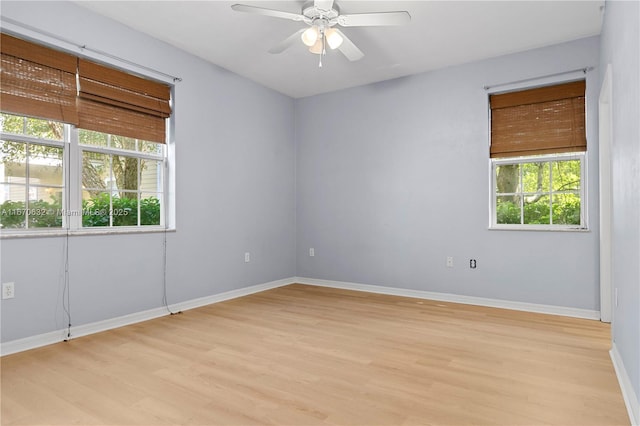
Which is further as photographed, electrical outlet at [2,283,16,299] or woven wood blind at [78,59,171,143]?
woven wood blind at [78,59,171,143]

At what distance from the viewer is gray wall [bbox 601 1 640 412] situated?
70.4 inches

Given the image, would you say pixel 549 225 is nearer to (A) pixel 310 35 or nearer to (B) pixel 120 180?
(A) pixel 310 35

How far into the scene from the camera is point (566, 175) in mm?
3936

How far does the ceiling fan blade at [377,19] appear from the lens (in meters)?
2.68

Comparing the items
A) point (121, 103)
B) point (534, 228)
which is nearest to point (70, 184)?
point (121, 103)

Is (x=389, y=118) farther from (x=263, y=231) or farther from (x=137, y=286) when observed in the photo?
(x=137, y=286)

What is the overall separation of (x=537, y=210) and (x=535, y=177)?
0.35m

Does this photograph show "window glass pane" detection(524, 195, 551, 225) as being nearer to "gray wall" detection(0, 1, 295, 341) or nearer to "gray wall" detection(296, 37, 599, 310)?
"gray wall" detection(296, 37, 599, 310)

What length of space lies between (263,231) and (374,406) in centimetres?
338

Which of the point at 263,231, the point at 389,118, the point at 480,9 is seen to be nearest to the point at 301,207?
the point at 263,231

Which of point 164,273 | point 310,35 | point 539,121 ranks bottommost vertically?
point 164,273

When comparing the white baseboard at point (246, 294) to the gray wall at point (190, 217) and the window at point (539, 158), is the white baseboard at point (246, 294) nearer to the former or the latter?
Answer: the gray wall at point (190, 217)

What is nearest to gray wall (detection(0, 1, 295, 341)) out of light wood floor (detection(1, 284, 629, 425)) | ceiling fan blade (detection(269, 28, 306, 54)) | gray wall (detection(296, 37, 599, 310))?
light wood floor (detection(1, 284, 629, 425))

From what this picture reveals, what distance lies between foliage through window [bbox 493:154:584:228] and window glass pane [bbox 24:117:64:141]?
4239 mm
